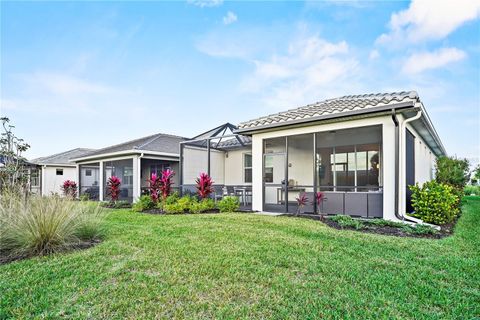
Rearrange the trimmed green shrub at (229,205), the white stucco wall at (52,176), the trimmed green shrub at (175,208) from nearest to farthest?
the trimmed green shrub at (229,205), the trimmed green shrub at (175,208), the white stucco wall at (52,176)

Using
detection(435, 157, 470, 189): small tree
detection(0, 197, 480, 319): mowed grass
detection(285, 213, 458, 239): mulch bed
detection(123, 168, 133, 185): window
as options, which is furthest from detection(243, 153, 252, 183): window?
detection(435, 157, 470, 189): small tree

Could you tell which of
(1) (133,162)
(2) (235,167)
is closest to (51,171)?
(1) (133,162)

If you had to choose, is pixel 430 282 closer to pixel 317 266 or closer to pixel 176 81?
pixel 317 266

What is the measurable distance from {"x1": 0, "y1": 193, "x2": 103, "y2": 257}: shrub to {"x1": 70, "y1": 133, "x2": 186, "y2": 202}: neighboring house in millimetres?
9521

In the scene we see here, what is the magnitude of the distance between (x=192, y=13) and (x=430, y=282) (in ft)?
38.9

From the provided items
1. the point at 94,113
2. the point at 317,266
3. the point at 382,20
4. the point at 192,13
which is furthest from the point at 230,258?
the point at 94,113

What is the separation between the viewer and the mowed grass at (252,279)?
267 cm

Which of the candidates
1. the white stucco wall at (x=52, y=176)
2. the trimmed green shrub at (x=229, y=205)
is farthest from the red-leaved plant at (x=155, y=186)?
the white stucco wall at (x=52, y=176)

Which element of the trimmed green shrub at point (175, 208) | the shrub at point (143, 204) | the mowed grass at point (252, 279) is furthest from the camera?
the shrub at point (143, 204)

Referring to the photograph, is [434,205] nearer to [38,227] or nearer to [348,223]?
[348,223]

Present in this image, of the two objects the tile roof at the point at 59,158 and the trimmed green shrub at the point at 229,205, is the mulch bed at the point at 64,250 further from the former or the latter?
the tile roof at the point at 59,158

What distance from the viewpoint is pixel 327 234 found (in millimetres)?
5699

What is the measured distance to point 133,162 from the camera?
49.0 feet

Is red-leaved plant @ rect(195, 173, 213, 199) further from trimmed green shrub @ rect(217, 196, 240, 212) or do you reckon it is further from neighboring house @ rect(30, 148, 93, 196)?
neighboring house @ rect(30, 148, 93, 196)
